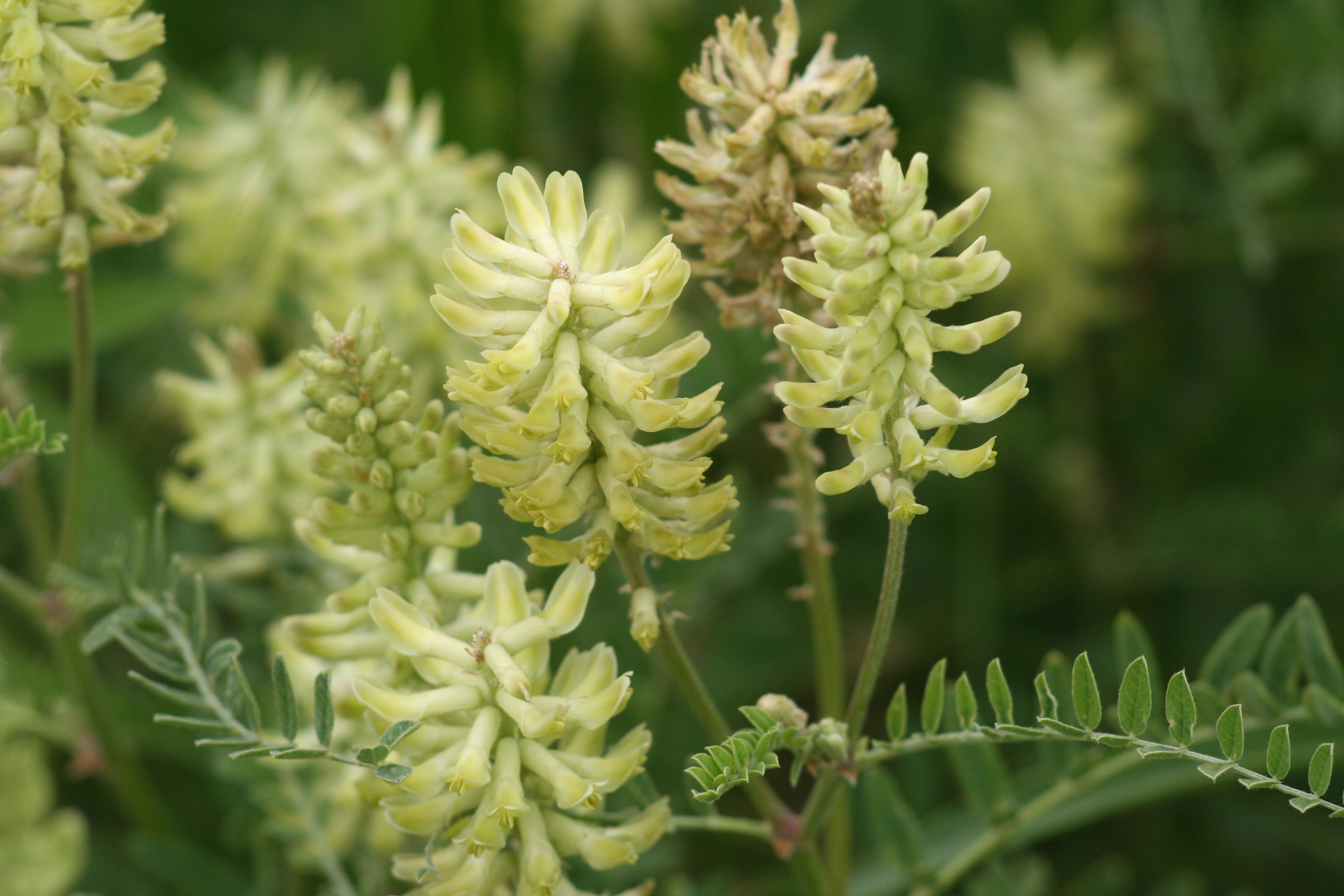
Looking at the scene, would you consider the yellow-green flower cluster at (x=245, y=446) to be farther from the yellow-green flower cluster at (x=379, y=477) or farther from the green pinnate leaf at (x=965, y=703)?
the green pinnate leaf at (x=965, y=703)

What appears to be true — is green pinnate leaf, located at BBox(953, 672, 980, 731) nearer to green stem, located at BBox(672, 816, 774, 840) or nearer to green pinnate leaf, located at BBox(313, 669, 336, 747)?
green stem, located at BBox(672, 816, 774, 840)

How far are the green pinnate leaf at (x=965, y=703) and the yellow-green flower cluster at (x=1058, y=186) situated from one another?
224 centimetres

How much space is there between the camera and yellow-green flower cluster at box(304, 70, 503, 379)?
99.8 inches

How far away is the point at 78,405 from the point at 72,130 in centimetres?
37

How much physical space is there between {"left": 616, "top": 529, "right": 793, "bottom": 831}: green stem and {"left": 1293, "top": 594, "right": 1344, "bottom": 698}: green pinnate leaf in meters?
0.74

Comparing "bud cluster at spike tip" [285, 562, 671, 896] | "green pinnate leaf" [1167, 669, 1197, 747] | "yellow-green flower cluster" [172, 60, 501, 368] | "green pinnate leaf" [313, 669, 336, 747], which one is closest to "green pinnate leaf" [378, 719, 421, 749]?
"bud cluster at spike tip" [285, 562, 671, 896]

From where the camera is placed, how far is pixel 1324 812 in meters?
3.08

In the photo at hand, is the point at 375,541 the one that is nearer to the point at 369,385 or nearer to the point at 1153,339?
the point at 369,385

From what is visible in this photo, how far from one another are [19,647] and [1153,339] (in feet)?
9.87

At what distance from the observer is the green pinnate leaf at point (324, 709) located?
1.50m

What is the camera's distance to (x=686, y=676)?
5.00ft

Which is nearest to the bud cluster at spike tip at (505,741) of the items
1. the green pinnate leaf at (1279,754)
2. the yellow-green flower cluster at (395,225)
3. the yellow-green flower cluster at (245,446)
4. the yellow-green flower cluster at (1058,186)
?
the green pinnate leaf at (1279,754)

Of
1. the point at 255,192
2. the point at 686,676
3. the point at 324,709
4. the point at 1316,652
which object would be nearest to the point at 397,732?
the point at 324,709

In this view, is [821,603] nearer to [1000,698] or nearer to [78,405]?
[1000,698]
